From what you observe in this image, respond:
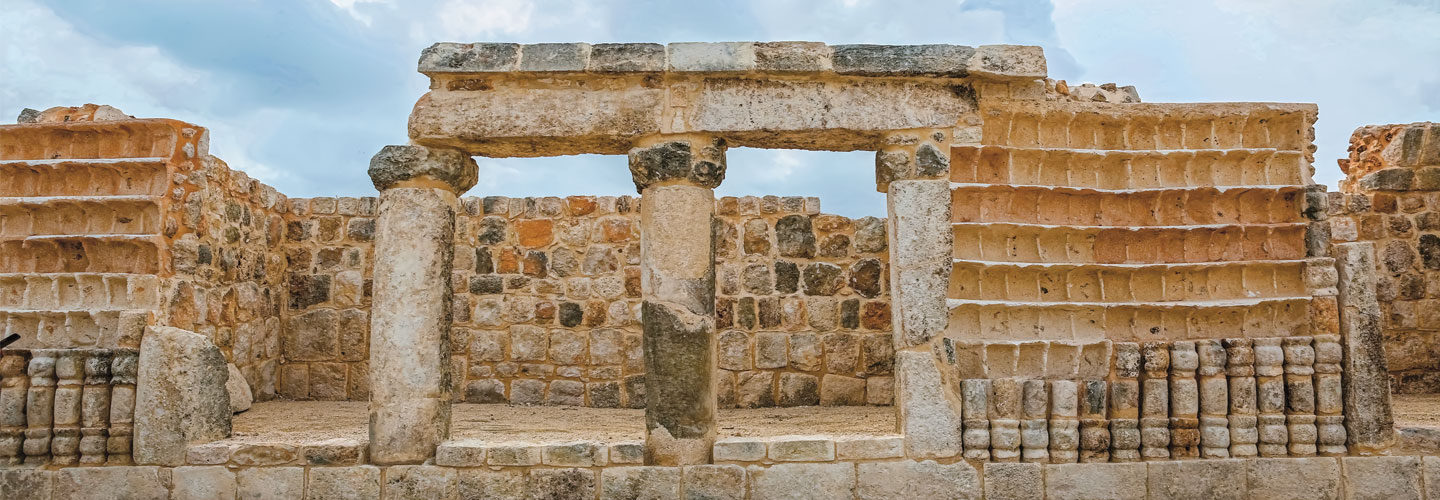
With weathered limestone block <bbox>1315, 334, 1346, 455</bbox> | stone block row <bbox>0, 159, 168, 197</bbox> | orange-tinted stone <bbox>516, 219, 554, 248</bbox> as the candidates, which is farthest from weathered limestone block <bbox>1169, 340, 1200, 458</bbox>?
stone block row <bbox>0, 159, 168, 197</bbox>

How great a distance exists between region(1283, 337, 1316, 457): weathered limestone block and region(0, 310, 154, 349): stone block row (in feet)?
22.1

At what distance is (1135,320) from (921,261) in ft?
4.32

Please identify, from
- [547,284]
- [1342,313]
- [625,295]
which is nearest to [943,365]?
[1342,313]

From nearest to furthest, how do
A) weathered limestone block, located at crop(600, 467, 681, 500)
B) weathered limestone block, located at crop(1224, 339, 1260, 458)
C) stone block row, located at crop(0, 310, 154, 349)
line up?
weathered limestone block, located at crop(600, 467, 681, 500) → weathered limestone block, located at crop(1224, 339, 1260, 458) → stone block row, located at crop(0, 310, 154, 349)

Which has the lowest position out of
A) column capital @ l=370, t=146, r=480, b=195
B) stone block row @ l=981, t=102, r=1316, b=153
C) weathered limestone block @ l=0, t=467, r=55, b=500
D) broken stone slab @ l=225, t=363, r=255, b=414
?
weathered limestone block @ l=0, t=467, r=55, b=500

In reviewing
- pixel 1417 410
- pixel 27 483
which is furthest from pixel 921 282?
pixel 27 483

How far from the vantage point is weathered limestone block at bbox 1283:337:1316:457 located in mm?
4699

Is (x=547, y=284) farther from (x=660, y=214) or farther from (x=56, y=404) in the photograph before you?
(x=56, y=404)

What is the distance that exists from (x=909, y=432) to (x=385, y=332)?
9.64 feet

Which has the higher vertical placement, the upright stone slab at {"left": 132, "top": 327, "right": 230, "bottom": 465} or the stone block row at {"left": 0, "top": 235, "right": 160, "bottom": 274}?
the stone block row at {"left": 0, "top": 235, "right": 160, "bottom": 274}

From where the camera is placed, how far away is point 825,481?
4609 mm

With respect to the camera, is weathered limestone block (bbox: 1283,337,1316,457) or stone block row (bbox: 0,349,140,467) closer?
weathered limestone block (bbox: 1283,337,1316,457)

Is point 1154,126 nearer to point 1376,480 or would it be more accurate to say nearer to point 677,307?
point 1376,480

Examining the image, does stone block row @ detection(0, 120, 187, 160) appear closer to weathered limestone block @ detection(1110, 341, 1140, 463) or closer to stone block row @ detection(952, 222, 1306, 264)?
stone block row @ detection(952, 222, 1306, 264)
